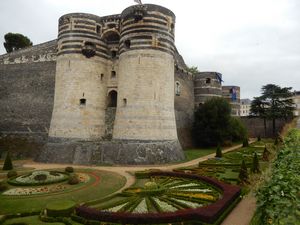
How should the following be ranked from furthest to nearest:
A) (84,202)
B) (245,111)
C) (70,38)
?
(245,111) < (70,38) < (84,202)

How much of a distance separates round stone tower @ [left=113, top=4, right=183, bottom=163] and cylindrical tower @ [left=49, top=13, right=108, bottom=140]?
3291 mm

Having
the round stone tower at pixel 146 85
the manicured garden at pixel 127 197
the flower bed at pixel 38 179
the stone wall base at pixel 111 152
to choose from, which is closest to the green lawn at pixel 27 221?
the manicured garden at pixel 127 197

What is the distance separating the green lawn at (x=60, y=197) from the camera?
1588 centimetres

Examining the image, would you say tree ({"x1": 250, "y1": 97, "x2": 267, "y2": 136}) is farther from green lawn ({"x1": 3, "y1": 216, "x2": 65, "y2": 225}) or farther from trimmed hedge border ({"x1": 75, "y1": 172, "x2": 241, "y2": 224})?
green lawn ({"x1": 3, "y1": 216, "x2": 65, "y2": 225})

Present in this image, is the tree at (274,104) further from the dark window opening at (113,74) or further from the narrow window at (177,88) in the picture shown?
the dark window opening at (113,74)

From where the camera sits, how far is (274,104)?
5500 cm

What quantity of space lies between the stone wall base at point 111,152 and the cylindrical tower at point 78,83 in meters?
1.45

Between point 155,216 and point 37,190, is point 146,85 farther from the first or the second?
point 155,216

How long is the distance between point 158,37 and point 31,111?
62.1 feet

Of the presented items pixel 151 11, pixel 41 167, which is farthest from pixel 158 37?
pixel 41 167

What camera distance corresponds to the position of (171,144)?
30.9 meters

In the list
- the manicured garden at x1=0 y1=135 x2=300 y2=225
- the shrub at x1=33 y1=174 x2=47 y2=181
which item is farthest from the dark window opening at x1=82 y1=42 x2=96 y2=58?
the shrub at x1=33 y1=174 x2=47 y2=181

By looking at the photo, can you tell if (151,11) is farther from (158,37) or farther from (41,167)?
(41,167)

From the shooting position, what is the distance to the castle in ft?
98.0
